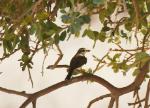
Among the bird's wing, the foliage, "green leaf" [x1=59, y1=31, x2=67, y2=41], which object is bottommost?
the bird's wing

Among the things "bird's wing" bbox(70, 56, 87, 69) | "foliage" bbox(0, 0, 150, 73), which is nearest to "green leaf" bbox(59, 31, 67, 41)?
"foliage" bbox(0, 0, 150, 73)

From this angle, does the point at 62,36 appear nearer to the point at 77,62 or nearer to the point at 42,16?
the point at 42,16

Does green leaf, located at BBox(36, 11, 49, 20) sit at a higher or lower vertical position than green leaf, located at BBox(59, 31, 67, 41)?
higher

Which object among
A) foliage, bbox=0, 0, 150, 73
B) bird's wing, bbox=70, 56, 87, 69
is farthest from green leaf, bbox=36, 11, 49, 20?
bird's wing, bbox=70, 56, 87, 69

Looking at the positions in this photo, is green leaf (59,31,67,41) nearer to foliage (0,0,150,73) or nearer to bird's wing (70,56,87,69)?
foliage (0,0,150,73)

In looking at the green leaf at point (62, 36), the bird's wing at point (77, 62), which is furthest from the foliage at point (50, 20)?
the bird's wing at point (77, 62)

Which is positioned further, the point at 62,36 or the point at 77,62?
the point at 77,62

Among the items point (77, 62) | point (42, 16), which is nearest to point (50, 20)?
point (42, 16)

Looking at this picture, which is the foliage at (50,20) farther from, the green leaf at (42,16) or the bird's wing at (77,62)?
the bird's wing at (77,62)

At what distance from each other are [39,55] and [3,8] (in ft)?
2.59

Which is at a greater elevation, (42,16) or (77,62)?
(42,16)

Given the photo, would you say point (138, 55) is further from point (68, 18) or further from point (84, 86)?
point (84, 86)

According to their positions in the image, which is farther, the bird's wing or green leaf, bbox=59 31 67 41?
the bird's wing

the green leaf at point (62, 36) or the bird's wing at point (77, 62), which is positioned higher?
the green leaf at point (62, 36)
